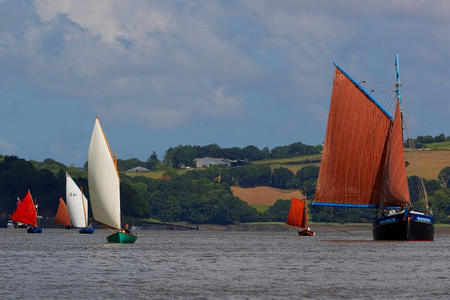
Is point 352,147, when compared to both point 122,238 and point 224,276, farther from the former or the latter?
point 224,276

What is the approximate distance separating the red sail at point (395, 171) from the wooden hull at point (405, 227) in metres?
2.24

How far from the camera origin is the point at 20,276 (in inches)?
2633

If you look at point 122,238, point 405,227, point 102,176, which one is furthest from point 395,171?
point 102,176

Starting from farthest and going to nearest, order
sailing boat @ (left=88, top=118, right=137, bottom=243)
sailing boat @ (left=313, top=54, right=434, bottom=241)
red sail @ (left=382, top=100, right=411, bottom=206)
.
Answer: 1. sailing boat @ (left=313, top=54, right=434, bottom=241)
2. red sail @ (left=382, top=100, right=411, bottom=206)
3. sailing boat @ (left=88, top=118, right=137, bottom=243)

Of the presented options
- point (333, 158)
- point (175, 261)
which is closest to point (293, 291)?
point (175, 261)

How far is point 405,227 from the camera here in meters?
113

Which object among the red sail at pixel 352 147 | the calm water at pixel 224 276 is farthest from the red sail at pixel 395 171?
the calm water at pixel 224 276

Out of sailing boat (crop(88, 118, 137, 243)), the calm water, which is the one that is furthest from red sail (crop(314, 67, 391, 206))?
sailing boat (crop(88, 118, 137, 243))

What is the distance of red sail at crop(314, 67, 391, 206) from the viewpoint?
113625 millimetres

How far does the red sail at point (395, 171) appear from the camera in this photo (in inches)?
4373

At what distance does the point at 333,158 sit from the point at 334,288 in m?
55.8

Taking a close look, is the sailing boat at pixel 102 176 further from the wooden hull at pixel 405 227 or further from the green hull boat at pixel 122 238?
the wooden hull at pixel 405 227

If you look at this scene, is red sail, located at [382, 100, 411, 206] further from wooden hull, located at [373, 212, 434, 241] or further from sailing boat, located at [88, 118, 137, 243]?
sailing boat, located at [88, 118, 137, 243]

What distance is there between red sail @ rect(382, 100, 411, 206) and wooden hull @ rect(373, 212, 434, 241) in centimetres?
224
